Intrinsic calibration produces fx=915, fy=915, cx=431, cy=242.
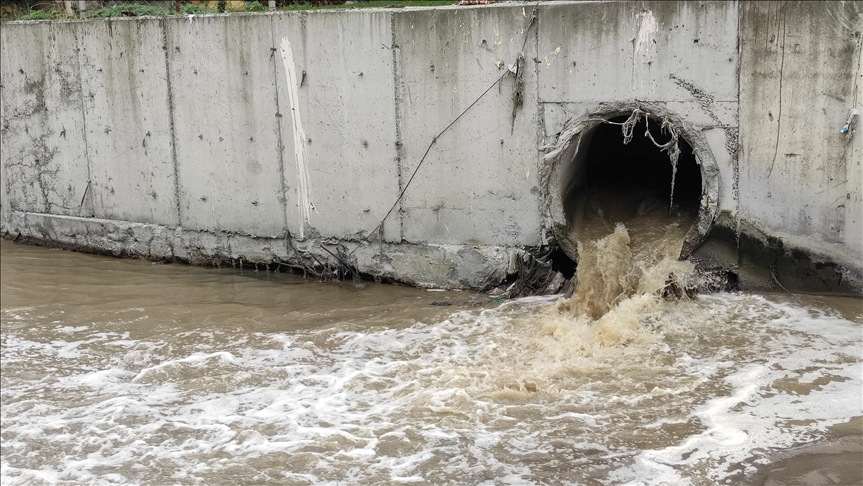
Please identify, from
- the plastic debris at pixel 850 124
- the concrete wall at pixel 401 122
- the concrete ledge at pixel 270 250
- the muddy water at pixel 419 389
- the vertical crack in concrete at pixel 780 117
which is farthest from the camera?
the concrete ledge at pixel 270 250

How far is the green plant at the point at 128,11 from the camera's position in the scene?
10.3 meters

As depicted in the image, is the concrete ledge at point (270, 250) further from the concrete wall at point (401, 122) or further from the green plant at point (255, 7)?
the green plant at point (255, 7)

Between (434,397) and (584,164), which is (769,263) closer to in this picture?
(584,164)

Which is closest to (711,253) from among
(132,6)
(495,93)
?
(495,93)

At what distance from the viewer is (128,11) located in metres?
10.3

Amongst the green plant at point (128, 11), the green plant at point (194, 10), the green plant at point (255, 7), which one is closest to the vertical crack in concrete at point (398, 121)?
the green plant at point (255, 7)

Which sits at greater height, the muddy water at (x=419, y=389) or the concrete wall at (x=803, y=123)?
the concrete wall at (x=803, y=123)

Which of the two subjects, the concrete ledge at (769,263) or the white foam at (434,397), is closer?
the white foam at (434,397)

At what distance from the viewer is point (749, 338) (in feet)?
23.9

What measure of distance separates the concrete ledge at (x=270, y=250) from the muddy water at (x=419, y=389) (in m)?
→ 0.24

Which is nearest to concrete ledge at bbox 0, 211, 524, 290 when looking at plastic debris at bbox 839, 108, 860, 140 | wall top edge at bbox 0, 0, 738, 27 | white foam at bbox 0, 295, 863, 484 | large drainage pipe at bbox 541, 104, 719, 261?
large drainage pipe at bbox 541, 104, 719, 261

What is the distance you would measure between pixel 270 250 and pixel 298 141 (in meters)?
1.22

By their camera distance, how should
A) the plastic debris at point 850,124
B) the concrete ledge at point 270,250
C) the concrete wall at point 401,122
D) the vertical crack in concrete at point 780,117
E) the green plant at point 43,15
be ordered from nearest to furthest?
the plastic debris at point 850,124
the vertical crack in concrete at point 780,117
the concrete wall at point 401,122
the concrete ledge at point 270,250
the green plant at point 43,15

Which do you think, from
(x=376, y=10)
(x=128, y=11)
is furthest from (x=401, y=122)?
(x=128, y=11)
